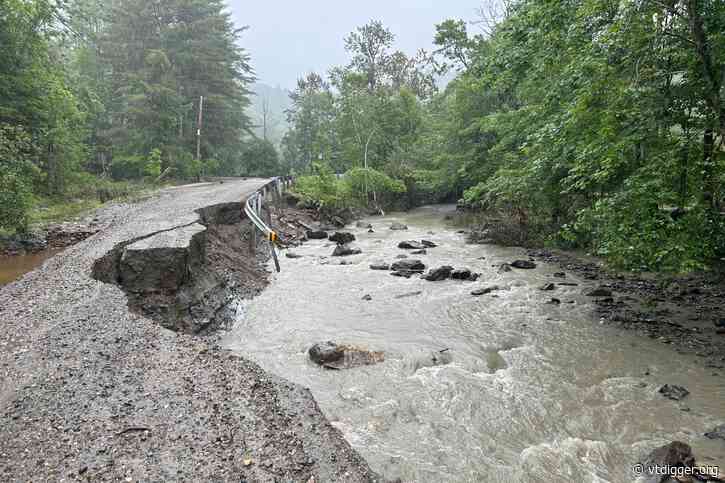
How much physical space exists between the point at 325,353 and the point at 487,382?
2.30 metres

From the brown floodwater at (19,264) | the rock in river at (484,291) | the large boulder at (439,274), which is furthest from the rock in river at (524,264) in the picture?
the brown floodwater at (19,264)

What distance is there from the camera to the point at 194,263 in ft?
26.7

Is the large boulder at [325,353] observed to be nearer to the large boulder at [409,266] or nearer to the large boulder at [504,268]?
the large boulder at [409,266]

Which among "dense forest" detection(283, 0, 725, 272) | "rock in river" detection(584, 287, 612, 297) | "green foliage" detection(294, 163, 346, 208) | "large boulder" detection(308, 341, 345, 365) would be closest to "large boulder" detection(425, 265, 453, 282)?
"dense forest" detection(283, 0, 725, 272)

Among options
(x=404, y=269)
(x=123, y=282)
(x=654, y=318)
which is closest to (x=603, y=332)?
(x=654, y=318)

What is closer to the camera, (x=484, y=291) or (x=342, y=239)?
(x=484, y=291)

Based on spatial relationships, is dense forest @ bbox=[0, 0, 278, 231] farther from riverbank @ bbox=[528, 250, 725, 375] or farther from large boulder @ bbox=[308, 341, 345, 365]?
riverbank @ bbox=[528, 250, 725, 375]

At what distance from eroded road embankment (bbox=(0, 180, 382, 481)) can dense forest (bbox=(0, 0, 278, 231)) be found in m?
4.84

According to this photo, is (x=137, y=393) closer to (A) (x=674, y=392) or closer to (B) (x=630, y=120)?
(A) (x=674, y=392)

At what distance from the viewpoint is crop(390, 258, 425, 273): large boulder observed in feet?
39.5

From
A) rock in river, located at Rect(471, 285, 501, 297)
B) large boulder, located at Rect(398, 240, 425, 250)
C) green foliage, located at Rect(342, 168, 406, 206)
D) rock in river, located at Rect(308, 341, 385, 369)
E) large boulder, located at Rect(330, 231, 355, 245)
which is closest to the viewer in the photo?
rock in river, located at Rect(308, 341, 385, 369)

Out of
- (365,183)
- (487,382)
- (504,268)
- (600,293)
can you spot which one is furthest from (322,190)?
(487,382)

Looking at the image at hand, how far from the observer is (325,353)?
6.02m

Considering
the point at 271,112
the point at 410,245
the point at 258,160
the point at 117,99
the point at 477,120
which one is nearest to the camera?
the point at 410,245
